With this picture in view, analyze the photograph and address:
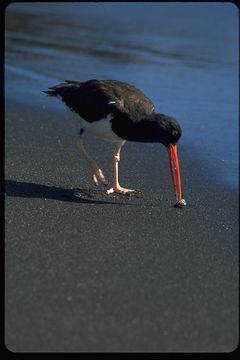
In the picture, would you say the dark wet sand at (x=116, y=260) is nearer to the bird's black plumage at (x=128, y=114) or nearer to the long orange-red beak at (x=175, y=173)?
the long orange-red beak at (x=175, y=173)

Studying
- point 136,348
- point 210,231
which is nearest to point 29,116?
point 210,231

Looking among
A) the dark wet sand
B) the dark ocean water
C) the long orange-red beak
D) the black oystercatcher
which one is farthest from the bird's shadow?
the dark ocean water

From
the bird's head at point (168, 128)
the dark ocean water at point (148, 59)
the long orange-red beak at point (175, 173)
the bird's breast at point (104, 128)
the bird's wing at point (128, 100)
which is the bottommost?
the dark ocean water at point (148, 59)

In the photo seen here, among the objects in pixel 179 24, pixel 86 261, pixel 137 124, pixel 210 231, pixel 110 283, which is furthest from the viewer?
pixel 179 24

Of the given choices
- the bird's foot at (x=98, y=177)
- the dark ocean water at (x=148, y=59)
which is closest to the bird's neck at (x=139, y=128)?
the bird's foot at (x=98, y=177)

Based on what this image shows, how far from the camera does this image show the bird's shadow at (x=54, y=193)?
5274mm

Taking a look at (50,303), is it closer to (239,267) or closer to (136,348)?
(136,348)

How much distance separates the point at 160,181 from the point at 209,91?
4127mm

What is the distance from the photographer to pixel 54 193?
5410mm

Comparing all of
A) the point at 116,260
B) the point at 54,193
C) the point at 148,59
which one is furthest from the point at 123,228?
the point at 148,59

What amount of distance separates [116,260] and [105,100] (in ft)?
6.47

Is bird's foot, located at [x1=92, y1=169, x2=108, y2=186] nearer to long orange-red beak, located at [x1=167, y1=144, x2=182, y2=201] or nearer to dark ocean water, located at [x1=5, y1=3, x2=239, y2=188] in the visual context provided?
long orange-red beak, located at [x1=167, y1=144, x2=182, y2=201]

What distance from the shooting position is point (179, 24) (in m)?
17.4

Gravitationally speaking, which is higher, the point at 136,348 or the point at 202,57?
the point at 136,348
